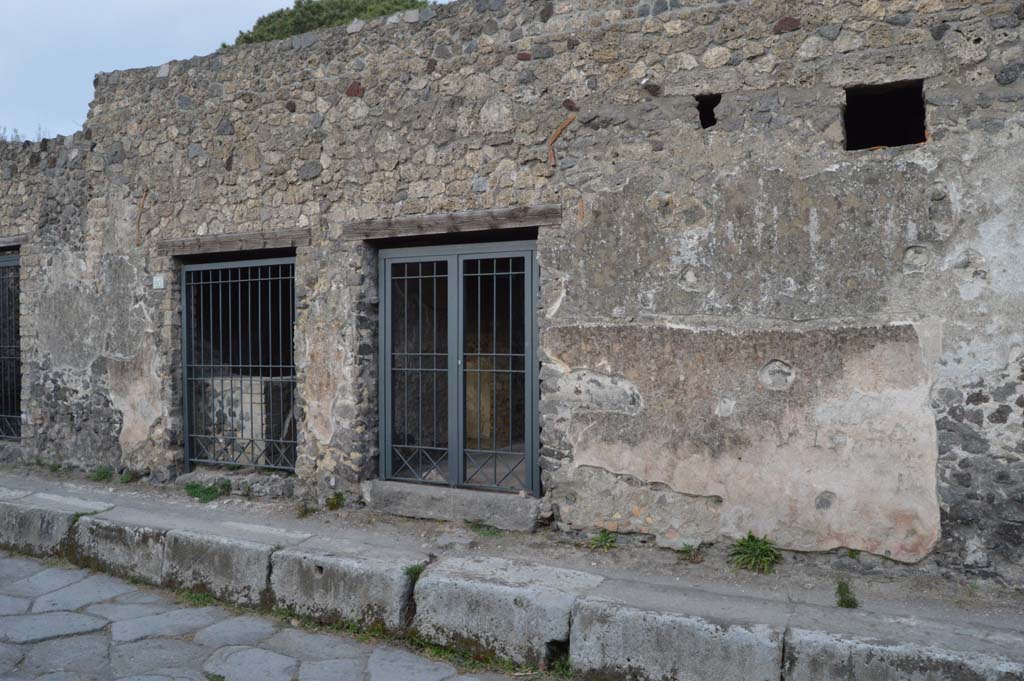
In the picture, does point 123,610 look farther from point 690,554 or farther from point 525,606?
point 690,554

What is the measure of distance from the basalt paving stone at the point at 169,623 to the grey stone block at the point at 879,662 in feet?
9.52

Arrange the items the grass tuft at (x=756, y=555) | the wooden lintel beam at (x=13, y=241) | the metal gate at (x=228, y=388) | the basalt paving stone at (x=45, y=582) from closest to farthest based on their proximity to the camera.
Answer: the grass tuft at (x=756, y=555)
the basalt paving stone at (x=45, y=582)
the metal gate at (x=228, y=388)
the wooden lintel beam at (x=13, y=241)

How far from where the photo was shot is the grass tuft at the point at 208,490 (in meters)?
5.87

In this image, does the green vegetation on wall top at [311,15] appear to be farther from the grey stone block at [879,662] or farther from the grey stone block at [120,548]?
the grey stone block at [879,662]

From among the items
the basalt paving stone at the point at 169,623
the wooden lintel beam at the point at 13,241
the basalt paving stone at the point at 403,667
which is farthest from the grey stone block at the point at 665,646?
the wooden lintel beam at the point at 13,241

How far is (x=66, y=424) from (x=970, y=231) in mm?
6832

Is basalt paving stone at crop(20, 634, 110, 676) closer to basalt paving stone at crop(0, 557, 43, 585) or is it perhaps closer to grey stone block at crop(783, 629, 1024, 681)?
basalt paving stone at crop(0, 557, 43, 585)

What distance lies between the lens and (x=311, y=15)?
16.8m

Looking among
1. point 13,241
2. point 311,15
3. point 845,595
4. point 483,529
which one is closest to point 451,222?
point 483,529

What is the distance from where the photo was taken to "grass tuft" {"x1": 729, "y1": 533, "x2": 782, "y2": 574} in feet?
13.4

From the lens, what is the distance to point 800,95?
4133 millimetres

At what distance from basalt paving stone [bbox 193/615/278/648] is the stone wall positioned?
1364mm

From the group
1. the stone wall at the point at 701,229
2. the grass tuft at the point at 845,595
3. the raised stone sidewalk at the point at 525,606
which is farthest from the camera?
the stone wall at the point at 701,229

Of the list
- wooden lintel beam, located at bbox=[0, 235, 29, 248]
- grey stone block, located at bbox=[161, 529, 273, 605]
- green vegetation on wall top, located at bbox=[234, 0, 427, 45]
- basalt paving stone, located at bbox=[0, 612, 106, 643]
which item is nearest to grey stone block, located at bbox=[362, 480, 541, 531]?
grey stone block, located at bbox=[161, 529, 273, 605]
